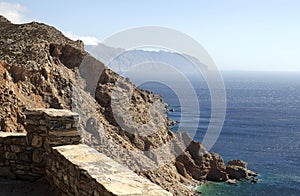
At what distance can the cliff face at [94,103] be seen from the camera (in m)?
24.3

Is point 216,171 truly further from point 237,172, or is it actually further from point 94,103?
point 94,103

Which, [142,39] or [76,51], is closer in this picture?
[142,39]

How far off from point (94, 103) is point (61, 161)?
84.1 ft

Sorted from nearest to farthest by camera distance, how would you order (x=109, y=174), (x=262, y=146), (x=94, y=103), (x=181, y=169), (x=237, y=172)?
(x=109, y=174), (x=94, y=103), (x=181, y=169), (x=237, y=172), (x=262, y=146)

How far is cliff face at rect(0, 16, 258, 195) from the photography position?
24.3 metres

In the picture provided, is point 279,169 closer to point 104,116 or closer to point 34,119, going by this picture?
point 104,116

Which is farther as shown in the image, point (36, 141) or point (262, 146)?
point (262, 146)

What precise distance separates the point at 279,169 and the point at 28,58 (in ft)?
104

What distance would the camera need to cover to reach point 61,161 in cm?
564

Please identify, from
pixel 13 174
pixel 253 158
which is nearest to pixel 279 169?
pixel 253 158

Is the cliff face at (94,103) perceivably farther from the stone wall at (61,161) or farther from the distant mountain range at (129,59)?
the stone wall at (61,161)

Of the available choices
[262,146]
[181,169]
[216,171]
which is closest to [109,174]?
[181,169]

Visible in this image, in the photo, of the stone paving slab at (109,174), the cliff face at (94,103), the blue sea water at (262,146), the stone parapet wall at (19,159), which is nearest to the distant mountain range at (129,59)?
the cliff face at (94,103)

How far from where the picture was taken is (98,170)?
15.8 feet
